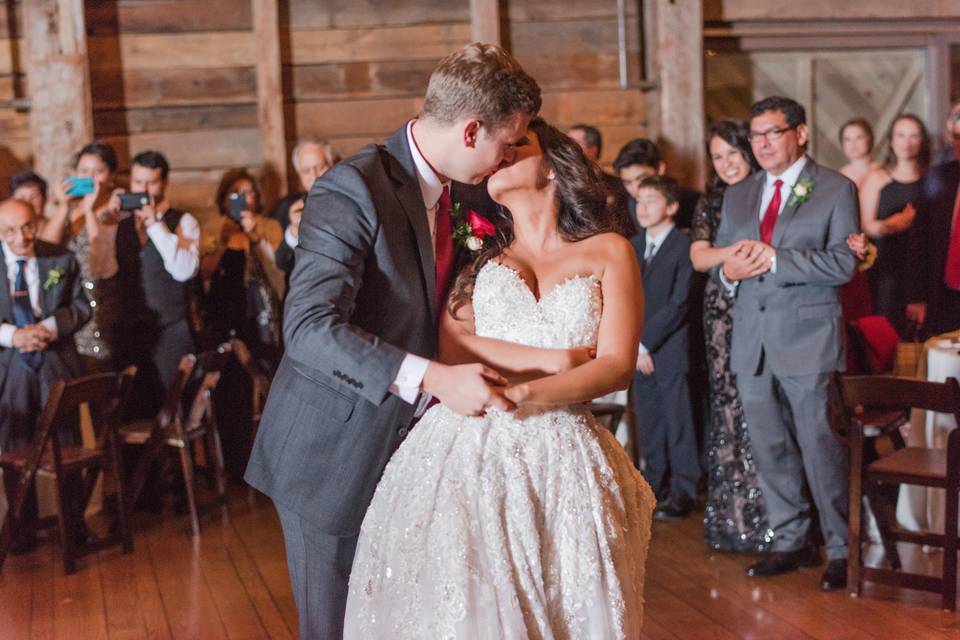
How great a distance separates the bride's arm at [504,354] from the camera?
254 cm

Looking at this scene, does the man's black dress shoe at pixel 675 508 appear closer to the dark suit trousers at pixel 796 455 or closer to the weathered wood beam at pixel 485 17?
the dark suit trousers at pixel 796 455

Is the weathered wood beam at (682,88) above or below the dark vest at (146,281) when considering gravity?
above

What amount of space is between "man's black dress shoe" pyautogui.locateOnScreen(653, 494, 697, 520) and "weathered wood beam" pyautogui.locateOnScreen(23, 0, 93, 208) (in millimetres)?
3703

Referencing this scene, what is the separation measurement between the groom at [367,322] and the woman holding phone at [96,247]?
11.3 ft

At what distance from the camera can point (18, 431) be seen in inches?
210

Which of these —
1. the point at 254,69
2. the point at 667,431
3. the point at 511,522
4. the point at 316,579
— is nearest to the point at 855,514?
the point at 667,431

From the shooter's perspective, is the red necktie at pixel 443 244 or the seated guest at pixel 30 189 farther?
the seated guest at pixel 30 189

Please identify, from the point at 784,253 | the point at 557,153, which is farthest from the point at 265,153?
the point at 557,153

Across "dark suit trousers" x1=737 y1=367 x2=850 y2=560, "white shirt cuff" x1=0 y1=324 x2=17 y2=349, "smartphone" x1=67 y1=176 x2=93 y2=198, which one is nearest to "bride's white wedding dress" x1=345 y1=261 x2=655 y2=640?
"dark suit trousers" x1=737 y1=367 x2=850 y2=560

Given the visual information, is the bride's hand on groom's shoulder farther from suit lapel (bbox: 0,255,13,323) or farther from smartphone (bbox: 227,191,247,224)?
smartphone (bbox: 227,191,247,224)

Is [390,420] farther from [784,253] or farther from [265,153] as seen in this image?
[265,153]

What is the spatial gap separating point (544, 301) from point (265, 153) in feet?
14.4

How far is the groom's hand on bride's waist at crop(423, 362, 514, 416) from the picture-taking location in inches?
86.0

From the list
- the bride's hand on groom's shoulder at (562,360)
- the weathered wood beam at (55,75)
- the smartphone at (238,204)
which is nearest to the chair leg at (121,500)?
the smartphone at (238,204)
